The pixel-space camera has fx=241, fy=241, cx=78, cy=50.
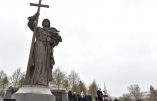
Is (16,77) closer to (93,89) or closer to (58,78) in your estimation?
(58,78)

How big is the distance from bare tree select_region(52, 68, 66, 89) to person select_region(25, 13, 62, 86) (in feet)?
128

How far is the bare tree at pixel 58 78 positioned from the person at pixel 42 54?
3895 cm

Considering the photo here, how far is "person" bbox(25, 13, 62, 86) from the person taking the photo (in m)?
10.1

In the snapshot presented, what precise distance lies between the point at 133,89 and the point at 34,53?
73.4 m

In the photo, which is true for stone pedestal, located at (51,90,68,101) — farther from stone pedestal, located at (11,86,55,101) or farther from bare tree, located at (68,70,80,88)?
bare tree, located at (68,70,80,88)

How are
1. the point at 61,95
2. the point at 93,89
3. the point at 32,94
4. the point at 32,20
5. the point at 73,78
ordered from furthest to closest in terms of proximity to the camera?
the point at 93,89, the point at 73,78, the point at 61,95, the point at 32,20, the point at 32,94

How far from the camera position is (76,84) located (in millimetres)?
57875

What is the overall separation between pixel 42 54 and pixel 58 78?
4236 centimetres

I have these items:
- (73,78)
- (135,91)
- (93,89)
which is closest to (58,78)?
(73,78)

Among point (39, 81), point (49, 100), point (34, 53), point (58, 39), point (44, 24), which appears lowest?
point (49, 100)

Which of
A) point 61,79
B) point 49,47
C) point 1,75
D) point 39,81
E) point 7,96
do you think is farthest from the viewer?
point 1,75

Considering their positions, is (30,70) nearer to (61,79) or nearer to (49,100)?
(49,100)

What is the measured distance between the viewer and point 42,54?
34.6ft

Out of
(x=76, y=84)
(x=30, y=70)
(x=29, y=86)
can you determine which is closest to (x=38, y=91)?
(x=29, y=86)
